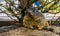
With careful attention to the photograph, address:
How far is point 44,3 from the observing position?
2.85 feet

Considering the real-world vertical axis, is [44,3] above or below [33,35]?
above

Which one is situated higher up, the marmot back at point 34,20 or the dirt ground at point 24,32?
the marmot back at point 34,20

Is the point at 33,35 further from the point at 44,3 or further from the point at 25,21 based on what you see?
the point at 44,3

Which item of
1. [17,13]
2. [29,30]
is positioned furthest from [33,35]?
[17,13]

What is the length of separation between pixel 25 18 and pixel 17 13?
11 cm

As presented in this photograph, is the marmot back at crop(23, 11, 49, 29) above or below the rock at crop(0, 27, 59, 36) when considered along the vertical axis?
above

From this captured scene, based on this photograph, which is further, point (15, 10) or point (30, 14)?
point (15, 10)

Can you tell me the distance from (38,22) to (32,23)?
3cm

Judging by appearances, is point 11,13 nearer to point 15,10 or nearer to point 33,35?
point 15,10

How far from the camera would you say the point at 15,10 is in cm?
91

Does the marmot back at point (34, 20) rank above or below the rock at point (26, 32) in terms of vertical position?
above

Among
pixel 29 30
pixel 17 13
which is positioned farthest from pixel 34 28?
pixel 17 13

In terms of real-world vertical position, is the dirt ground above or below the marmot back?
below

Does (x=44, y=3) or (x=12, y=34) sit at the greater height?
(x=44, y=3)
